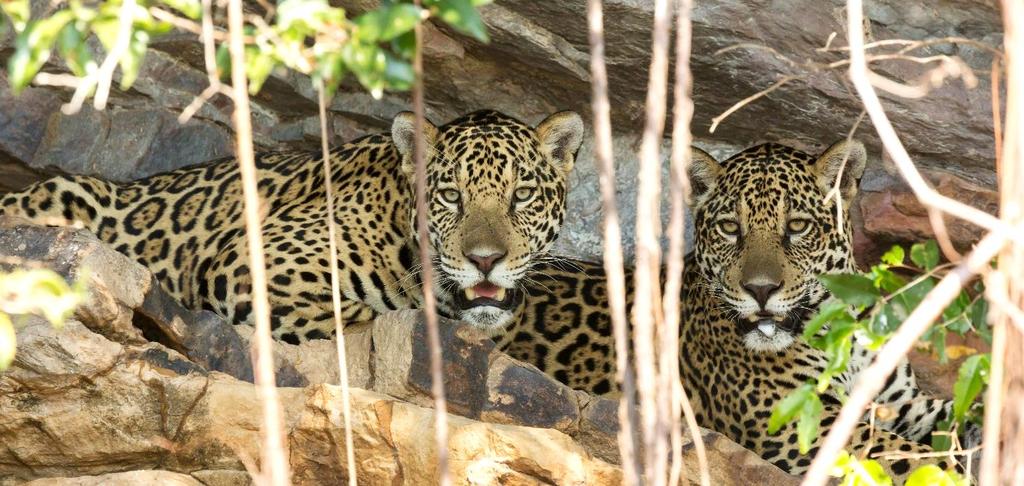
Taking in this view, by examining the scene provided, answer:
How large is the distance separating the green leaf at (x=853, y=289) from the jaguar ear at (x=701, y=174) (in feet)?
11.5

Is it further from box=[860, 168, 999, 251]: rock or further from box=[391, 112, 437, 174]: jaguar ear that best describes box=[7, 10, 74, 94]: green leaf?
box=[860, 168, 999, 251]: rock

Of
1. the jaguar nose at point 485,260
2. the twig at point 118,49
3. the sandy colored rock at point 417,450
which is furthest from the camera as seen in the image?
the jaguar nose at point 485,260

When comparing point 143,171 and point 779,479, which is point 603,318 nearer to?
point 779,479

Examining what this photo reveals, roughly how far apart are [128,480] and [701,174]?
408cm

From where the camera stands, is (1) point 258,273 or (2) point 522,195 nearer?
(1) point 258,273

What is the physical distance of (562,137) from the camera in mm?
8648

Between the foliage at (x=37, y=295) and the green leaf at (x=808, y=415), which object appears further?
the green leaf at (x=808, y=415)

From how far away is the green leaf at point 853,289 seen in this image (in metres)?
4.84

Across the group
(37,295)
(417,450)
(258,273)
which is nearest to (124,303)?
(417,450)

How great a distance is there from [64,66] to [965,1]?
18.7 ft

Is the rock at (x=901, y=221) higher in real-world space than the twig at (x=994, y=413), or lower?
higher

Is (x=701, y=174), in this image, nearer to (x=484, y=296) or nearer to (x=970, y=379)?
(x=484, y=296)

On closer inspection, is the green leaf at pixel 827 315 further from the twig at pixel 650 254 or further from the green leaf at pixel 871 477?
the twig at pixel 650 254

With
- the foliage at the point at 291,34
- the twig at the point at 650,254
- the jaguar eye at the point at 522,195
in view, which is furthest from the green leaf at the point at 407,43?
the jaguar eye at the point at 522,195
